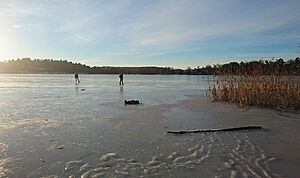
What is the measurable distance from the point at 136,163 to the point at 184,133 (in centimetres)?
287

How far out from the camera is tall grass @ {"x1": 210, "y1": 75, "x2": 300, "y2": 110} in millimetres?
13648

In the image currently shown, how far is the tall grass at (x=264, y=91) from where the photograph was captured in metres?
13.6

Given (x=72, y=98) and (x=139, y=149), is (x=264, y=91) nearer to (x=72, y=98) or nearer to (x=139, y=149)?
(x=139, y=149)

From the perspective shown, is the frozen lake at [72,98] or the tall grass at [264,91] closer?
the frozen lake at [72,98]

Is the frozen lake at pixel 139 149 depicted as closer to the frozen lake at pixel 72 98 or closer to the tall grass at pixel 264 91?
the frozen lake at pixel 72 98

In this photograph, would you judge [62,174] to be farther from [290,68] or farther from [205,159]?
[290,68]

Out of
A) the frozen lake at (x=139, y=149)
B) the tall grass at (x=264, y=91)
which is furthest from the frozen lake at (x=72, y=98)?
the tall grass at (x=264, y=91)

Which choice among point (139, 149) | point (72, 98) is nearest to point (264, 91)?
point (139, 149)

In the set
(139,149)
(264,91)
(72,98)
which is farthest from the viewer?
(72,98)

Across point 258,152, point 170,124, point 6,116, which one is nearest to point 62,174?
point 258,152

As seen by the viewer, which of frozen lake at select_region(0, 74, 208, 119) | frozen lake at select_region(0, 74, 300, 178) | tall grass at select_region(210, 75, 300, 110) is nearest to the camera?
frozen lake at select_region(0, 74, 300, 178)

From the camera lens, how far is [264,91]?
1451 centimetres

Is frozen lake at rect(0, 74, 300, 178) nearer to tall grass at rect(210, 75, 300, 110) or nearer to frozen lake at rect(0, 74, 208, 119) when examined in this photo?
frozen lake at rect(0, 74, 208, 119)

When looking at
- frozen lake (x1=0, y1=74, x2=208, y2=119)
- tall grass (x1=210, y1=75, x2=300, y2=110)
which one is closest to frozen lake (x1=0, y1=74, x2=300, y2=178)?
frozen lake (x1=0, y1=74, x2=208, y2=119)
